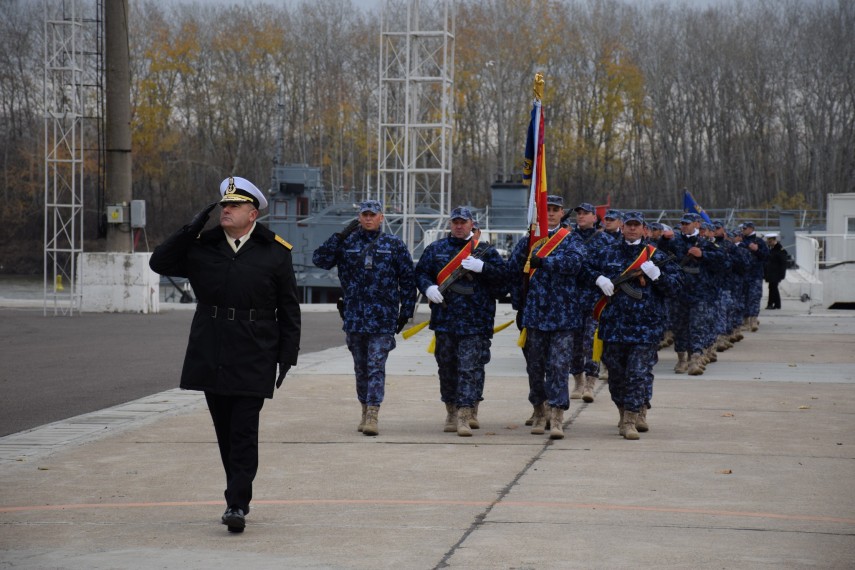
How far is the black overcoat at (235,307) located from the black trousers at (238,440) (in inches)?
4.1

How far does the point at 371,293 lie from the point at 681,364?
286 inches

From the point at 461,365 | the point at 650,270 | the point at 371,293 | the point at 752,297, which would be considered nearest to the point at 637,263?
the point at 650,270

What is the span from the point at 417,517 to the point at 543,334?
3.75 meters

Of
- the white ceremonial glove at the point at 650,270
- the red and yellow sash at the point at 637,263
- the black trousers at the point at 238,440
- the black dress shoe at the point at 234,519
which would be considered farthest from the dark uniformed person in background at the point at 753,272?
the black dress shoe at the point at 234,519

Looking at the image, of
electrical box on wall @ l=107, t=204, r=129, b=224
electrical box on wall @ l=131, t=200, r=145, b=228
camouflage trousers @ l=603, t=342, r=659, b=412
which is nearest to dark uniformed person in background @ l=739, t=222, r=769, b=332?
electrical box on wall @ l=131, t=200, r=145, b=228

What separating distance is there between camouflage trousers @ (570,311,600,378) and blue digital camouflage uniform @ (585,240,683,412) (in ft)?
6.85

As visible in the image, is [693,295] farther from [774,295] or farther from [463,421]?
[774,295]

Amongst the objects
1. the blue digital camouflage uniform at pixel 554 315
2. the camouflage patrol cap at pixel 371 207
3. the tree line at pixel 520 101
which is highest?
the tree line at pixel 520 101

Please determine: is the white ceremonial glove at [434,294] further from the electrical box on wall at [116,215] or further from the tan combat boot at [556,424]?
the electrical box on wall at [116,215]

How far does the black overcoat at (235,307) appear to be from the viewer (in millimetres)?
7324

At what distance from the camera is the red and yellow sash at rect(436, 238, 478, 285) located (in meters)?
11.2

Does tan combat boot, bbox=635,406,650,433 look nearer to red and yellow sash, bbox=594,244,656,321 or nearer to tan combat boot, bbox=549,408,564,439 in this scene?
tan combat boot, bbox=549,408,564,439

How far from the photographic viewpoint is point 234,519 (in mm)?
7016

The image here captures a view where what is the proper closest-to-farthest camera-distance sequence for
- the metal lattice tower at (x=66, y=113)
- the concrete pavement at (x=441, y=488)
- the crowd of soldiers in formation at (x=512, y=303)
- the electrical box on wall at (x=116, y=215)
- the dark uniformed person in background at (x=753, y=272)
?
the concrete pavement at (x=441, y=488) → the crowd of soldiers in formation at (x=512, y=303) → the dark uniformed person in background at (x=753, y=272) → the metal lattice tower at (x=66, y=113) → the electrical box on wall at (x=116, y=215)
